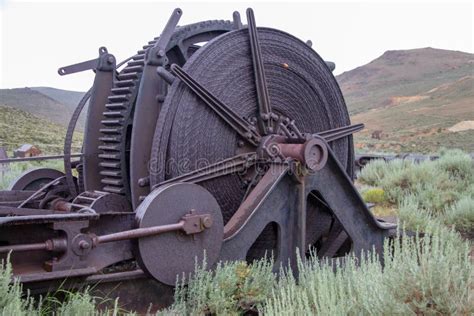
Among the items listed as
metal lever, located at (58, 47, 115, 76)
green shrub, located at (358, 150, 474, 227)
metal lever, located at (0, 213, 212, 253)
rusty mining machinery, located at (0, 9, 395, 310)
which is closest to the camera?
metal lever, located at (0, 213, 212, 253)

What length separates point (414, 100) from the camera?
54406mm

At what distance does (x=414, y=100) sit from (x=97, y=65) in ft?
173

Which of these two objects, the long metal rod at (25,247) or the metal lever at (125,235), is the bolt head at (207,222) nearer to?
the metal lever at (125,235)

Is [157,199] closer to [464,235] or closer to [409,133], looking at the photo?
[464,235]

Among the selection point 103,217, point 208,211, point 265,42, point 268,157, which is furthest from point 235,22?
point 103,217

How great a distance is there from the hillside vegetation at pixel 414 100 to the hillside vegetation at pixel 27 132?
16.9 meters

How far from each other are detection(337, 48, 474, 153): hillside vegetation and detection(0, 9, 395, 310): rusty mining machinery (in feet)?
81.1

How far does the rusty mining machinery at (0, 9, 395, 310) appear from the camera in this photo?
11.1 ft

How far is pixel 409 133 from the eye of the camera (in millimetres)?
39938

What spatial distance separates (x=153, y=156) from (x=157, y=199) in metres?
0.72

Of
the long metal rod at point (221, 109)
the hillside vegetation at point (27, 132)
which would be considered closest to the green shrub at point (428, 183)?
the long metal rod at point (221, 109)

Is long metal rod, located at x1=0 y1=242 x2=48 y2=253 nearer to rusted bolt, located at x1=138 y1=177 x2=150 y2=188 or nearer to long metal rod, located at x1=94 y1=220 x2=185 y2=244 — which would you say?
long metal rod, located at x1=94 y1=220 x2=185 y2=244

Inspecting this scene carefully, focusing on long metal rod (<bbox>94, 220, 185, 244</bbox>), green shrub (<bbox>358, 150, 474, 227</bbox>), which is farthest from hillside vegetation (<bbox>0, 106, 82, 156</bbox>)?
long metal rod (<bbox>94, 220, 185, 244</bbox>)

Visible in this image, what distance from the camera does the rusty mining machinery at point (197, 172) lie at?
339 cm
